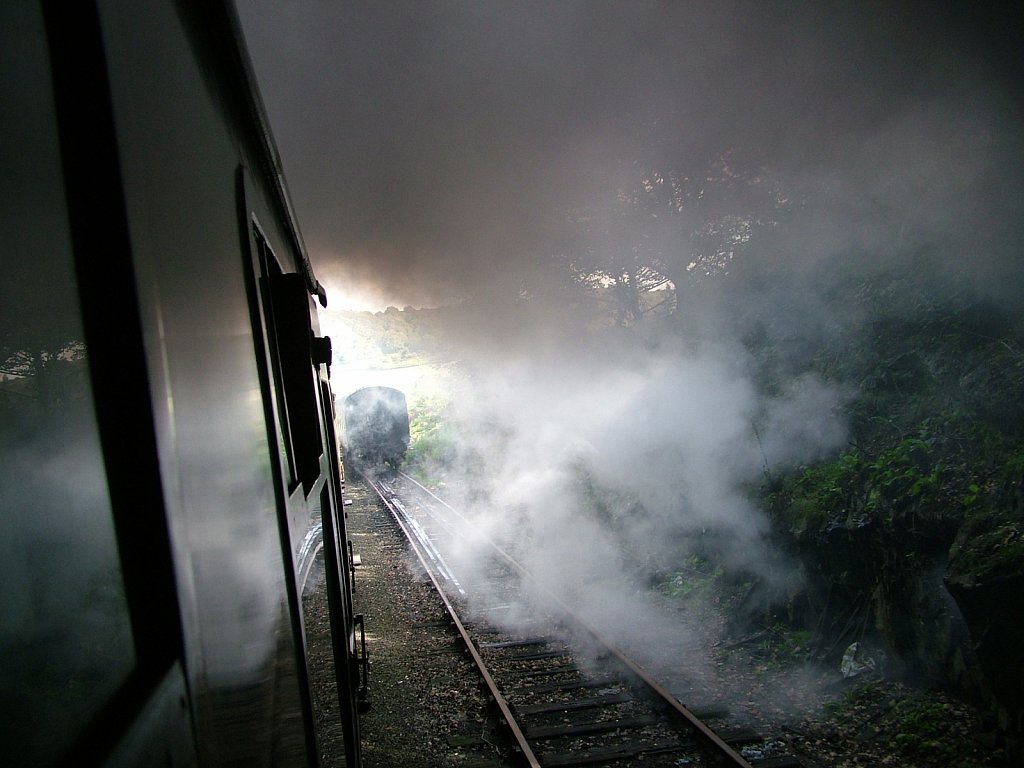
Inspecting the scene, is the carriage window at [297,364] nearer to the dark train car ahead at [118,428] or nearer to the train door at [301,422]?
the train door at [301,422]

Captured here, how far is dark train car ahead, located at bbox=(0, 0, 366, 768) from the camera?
523mm

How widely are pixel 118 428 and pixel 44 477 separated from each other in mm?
158

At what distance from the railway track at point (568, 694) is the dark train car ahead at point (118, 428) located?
4215mm

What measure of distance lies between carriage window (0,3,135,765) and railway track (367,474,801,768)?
4642mm

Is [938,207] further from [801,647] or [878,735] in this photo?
[878,735]

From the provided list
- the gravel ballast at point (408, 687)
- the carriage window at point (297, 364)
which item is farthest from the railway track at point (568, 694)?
the carriage window at point (297, 364)

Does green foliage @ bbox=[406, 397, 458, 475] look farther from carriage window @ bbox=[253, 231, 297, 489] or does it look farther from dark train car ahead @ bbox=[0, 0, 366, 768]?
dark train car ahead @ bbox=[0, 0, 366, 768]

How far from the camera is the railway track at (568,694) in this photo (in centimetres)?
462

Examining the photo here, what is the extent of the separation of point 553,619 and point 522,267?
24.4 feet

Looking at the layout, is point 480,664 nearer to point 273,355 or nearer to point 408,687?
point 408,687

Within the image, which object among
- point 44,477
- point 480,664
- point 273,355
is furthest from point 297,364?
point 480,664

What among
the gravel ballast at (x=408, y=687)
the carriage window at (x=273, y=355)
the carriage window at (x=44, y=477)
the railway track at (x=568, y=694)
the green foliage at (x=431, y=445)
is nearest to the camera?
the carriage window at (x=44, y=477)

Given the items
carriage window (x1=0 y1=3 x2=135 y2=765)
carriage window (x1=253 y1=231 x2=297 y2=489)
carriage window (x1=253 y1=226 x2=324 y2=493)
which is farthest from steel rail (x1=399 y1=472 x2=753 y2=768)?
carriage window (x1=0 y1=3 x2=135 y2=765)

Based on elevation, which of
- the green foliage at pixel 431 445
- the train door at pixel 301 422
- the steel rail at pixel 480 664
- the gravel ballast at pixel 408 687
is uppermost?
the train door at pixel 301 422
